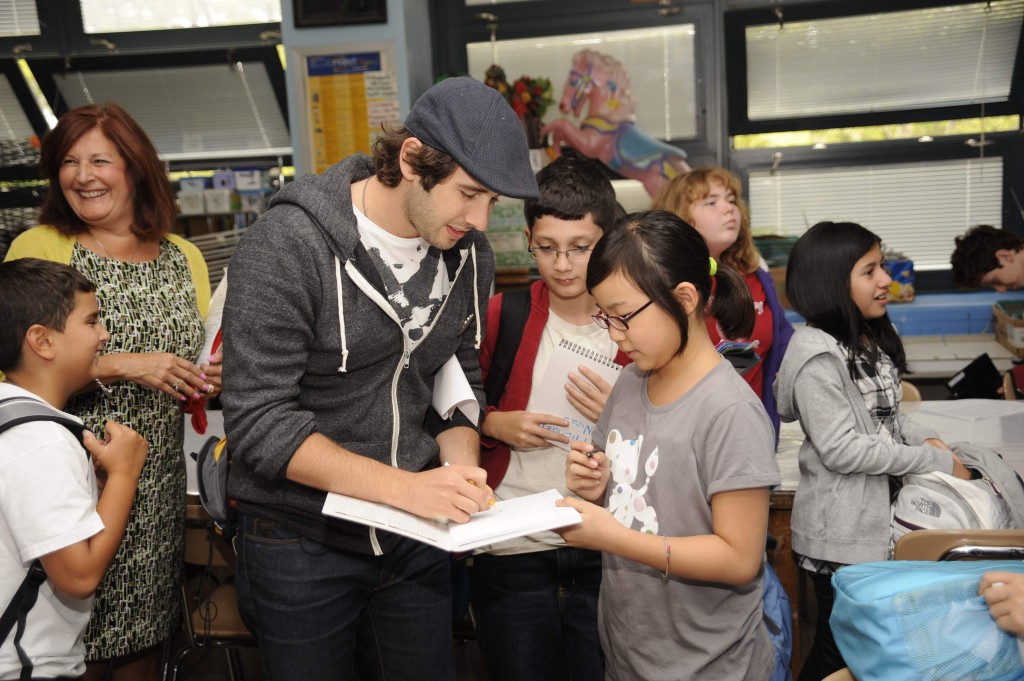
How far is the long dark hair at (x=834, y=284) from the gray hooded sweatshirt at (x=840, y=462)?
50mm

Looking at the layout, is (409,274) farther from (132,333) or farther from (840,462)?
(840,462)

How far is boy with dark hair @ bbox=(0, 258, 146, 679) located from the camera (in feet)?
5.19

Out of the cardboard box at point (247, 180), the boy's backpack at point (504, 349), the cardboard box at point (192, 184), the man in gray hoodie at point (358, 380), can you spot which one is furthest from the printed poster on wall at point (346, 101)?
the man in gray hoodie at point (358, 380)

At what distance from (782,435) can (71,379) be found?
7.20 feet

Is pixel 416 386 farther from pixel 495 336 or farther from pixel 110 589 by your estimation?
pixel 110 589

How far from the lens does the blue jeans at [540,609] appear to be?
189 cm

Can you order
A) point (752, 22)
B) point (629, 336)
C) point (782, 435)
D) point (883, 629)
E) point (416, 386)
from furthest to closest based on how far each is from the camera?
point (752, 22) < point (782, 435) < point (416, 386) < point (629, 336) < point (883, 629)

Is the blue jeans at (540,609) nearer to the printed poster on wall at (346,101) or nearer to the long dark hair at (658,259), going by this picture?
the long dark hair at (658,259)

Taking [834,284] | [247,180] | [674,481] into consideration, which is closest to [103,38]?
[247,180]

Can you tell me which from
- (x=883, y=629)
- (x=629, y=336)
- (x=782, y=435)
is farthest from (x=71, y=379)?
(x=782, y=435)

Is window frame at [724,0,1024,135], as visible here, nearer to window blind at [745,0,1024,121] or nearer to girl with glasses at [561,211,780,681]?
window blind at [745,0,1024,121]

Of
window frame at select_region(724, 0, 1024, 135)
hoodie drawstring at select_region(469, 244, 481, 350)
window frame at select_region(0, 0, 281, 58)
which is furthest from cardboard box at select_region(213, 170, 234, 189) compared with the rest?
hoodie drawstring at select_region(469, 244, 481, 350)

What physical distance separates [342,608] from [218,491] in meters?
0.90

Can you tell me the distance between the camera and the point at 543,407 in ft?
6.40
